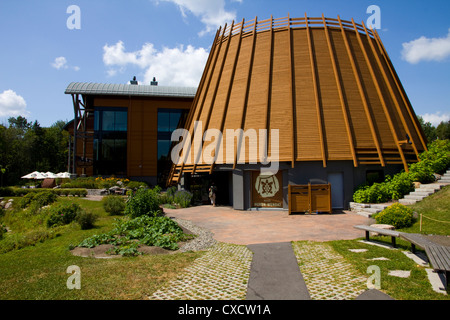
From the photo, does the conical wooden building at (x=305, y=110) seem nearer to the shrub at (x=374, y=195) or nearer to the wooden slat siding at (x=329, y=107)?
the wooden slat siding at (x=329, y=107)

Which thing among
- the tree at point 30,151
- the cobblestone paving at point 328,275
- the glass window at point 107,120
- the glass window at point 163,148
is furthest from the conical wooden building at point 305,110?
the tree at point 30,151

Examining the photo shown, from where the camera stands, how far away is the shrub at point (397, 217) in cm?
1085

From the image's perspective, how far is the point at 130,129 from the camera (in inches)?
1478

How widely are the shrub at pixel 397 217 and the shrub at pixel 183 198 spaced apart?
1309 centimetres

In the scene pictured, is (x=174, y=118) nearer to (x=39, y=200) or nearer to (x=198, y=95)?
(x=198, y=95)

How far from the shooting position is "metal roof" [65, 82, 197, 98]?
36.2 m

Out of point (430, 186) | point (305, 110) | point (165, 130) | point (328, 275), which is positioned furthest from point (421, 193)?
point (165, 130)

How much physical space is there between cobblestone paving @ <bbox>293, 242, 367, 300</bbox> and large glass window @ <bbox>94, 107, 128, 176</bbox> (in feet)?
109

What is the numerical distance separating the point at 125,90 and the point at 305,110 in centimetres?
2673

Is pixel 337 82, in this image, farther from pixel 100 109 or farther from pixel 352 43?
pixel 100 109

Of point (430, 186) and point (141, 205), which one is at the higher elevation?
point (430, 186)

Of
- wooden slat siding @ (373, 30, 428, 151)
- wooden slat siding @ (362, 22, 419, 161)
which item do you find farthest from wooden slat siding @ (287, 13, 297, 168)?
wooden slat siding @ (373, 30, 428, 151)

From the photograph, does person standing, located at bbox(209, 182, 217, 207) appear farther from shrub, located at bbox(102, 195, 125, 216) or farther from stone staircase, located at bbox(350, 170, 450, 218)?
stone staircase, located at bbox(350, 170, 450, 218)

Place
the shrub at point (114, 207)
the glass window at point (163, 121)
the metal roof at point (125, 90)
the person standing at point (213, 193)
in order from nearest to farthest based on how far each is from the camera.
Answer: the shrub at point (114, 207) < the person standing at point (213, 193) < the metal roof at point (125, 90) < the glass window at point (163, 121)
